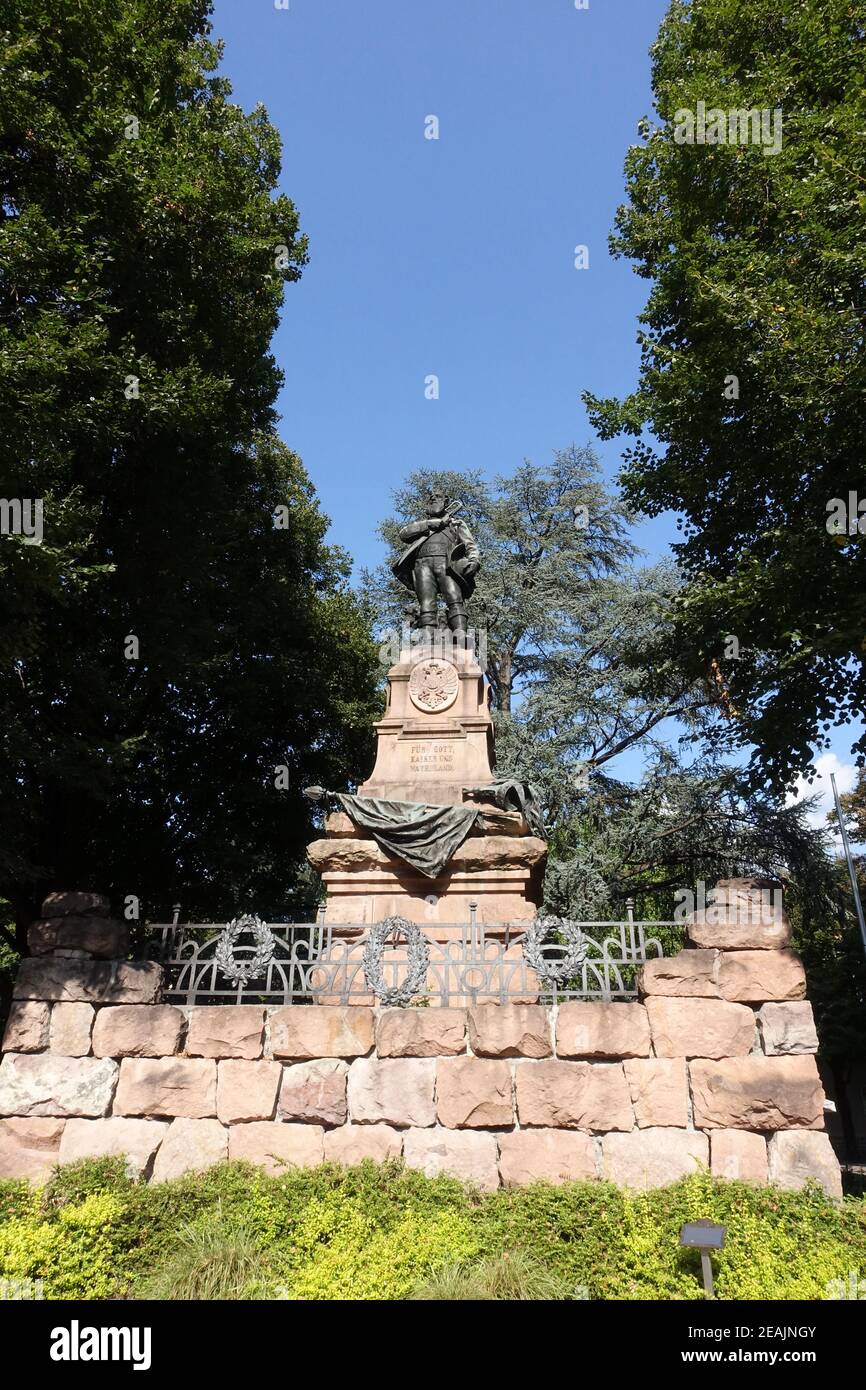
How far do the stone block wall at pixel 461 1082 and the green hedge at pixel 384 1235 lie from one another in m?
0.35

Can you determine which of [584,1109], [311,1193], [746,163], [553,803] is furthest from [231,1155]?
[553,803]

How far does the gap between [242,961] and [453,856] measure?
11.2 feet

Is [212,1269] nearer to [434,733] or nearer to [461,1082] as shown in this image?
[461,1082]

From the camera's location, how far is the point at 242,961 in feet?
25.3

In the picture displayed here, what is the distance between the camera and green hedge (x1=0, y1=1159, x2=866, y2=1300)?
539cm

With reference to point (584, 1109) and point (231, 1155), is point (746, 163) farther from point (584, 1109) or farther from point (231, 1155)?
point (231, 1155)

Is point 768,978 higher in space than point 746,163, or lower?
lower

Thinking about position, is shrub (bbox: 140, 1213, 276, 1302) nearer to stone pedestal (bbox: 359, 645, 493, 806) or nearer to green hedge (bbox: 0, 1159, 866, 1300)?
green hedge (bbox: 0, 1159, 866, 1300)

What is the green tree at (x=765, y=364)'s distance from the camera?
34.7ft

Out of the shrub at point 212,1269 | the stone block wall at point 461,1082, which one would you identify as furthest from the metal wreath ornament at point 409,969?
the shrub at point 212,1269

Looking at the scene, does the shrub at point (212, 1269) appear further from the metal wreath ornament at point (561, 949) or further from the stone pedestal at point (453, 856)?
the stone pedestal at point (453, 856)

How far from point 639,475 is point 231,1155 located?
1261 centimetres

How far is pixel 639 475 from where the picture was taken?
1527cm

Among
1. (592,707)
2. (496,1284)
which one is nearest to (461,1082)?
(496,1284)
